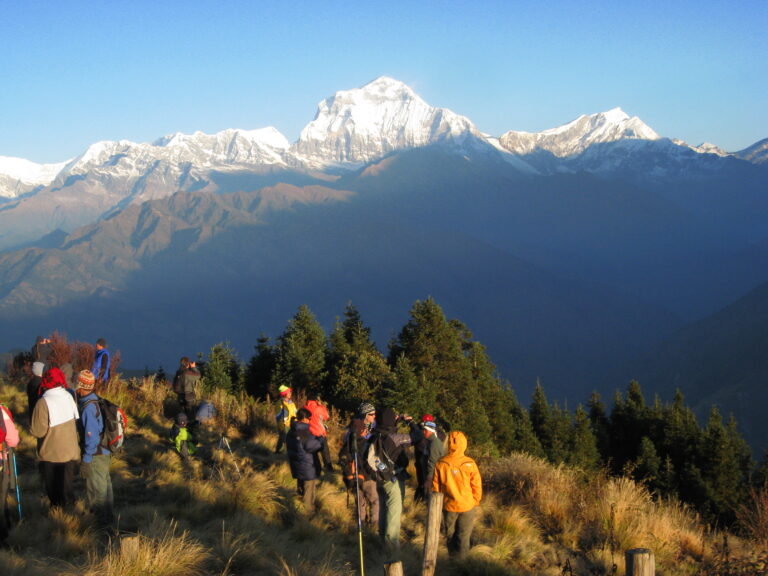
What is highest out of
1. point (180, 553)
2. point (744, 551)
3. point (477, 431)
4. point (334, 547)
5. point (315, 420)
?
point (315, 420)

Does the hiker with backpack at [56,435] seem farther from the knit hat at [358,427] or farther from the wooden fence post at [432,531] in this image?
the wooden fence post at [432,531]

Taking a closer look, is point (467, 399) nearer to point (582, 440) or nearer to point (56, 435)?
point (582, 440)

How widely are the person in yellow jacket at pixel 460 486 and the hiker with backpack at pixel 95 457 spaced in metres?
3.76

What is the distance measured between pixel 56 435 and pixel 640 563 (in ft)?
19.8

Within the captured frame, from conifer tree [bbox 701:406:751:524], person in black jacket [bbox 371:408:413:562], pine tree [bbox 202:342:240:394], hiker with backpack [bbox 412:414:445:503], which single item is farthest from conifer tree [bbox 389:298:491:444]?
conifer tree [bbox 701:406:751:524]

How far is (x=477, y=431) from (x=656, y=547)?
54.2ft

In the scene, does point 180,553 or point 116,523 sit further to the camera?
point 116,523

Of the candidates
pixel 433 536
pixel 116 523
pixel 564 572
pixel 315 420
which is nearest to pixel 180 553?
pixel 116 523

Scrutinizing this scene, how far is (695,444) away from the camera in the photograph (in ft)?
119

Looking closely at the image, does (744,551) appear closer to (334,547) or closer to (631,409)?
(334,547)

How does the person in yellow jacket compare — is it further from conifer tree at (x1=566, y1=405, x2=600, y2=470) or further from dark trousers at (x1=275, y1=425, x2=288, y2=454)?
conifer tree at (x1=566, y1=405, x2=600, y2=470)

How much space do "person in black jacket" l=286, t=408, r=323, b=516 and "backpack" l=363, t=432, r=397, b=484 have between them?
3.51 ft

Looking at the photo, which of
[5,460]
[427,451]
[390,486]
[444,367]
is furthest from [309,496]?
[444,367]

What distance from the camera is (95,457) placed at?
6.84m
